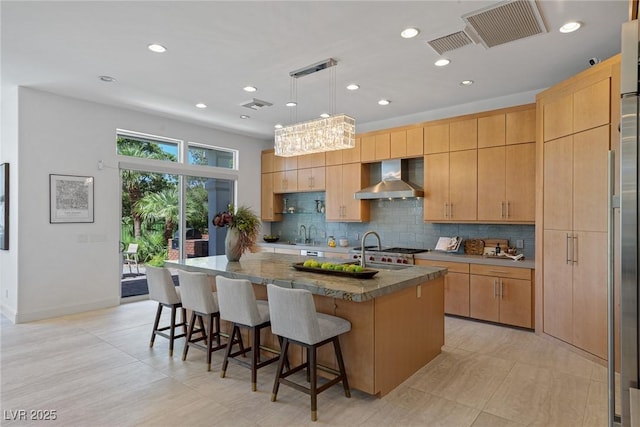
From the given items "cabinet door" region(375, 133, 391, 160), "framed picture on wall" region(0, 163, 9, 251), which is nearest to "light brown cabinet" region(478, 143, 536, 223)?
"cabinet door" region(375, 133, 391, 160)

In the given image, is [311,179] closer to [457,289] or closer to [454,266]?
[454,266]

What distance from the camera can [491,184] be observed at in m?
4.93

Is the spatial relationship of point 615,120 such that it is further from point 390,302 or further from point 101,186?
point 101,186

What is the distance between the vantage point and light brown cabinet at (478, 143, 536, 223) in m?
4.64

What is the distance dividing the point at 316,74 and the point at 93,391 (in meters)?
3.67

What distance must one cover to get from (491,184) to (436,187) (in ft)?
2.47

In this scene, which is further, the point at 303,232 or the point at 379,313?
the point at 303,232

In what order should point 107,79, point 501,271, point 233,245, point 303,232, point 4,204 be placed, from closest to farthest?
point 233,245 → point 107,79 → point 501,271 → point 4,204 → point 303,232

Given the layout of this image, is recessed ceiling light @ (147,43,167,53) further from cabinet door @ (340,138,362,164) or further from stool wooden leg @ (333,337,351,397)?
cabinet door @ (340,138,362,164)

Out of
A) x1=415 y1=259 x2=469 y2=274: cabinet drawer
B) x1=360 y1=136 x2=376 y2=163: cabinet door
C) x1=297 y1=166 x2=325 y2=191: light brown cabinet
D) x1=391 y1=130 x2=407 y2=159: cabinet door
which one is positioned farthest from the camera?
x1=297 y1=166 x2=325 y2=191: light brown cabinet

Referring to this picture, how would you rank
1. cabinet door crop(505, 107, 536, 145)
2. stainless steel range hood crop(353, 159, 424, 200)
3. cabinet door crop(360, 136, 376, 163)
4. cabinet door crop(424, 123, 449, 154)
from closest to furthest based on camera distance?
cabinet door crop(505, 107, 536, 145) < cabinet door crop(424, 123, 449, 154) < stainless steel range hood crop(353, 159, 424, 200) < cabinet door crop(360, 136, 376, 163)

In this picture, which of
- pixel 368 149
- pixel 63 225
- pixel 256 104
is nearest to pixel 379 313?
pixel 256 104

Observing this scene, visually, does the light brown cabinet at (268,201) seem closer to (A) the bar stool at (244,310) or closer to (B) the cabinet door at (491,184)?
(B) the cabinet door at (491,184)

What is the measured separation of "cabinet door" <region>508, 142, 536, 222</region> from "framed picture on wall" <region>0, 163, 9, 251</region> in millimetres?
6556
